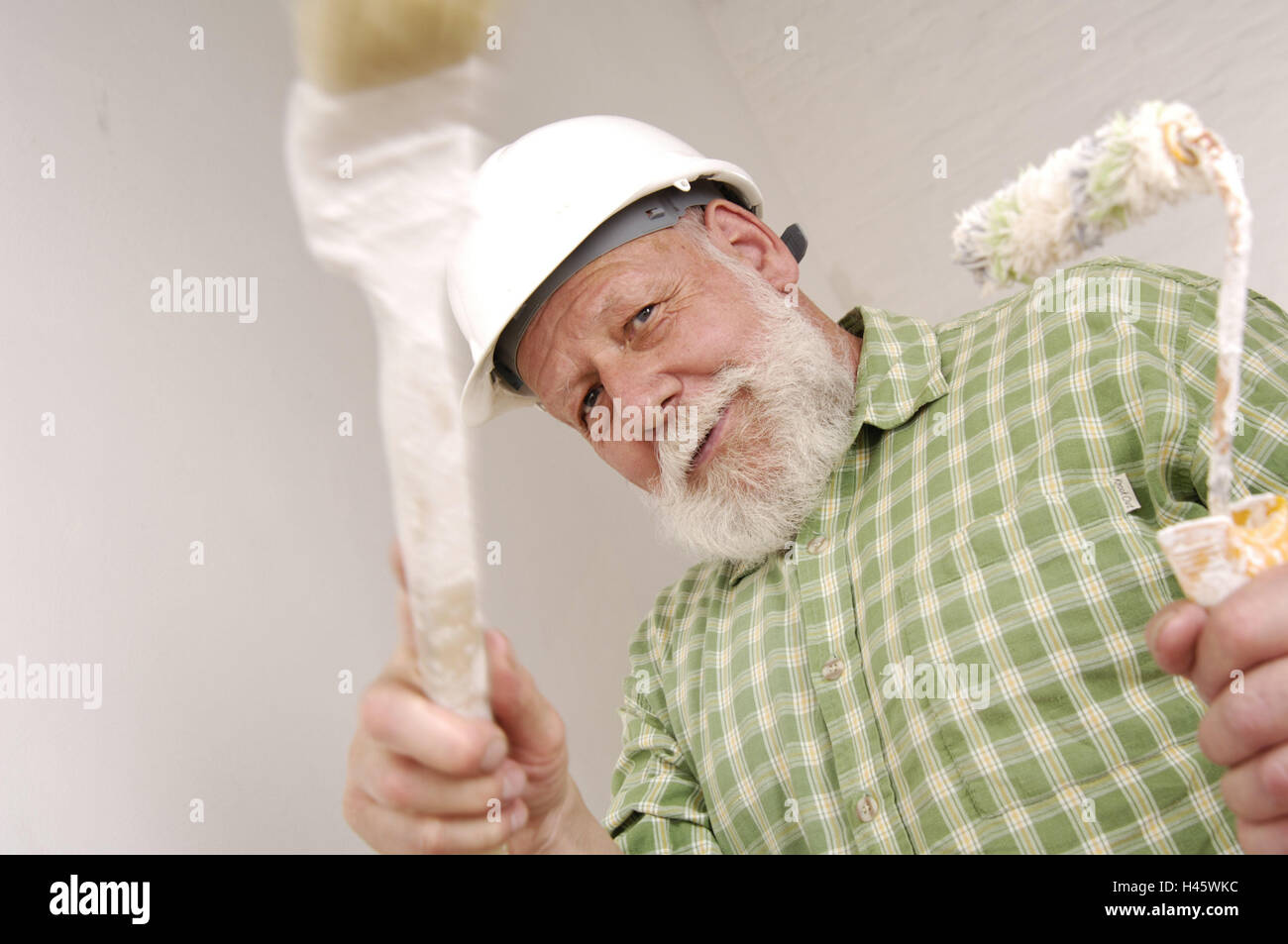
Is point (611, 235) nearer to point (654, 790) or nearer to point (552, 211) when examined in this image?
point (552, 211)

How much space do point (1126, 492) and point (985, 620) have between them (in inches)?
7.2

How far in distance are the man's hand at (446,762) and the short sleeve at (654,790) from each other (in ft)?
1.45

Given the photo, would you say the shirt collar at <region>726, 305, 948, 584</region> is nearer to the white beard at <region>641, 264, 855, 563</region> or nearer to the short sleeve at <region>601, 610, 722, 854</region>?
the white beard at <region>641, 264, 855, 563</region>

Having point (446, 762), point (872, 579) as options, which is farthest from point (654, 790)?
point (446, 762)

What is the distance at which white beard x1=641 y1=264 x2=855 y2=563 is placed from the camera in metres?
1.19

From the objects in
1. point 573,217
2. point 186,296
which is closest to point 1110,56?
point 573,217

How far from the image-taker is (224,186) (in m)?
1.17

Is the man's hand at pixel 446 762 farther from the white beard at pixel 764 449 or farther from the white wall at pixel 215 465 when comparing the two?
the white beard at pixel 764 449

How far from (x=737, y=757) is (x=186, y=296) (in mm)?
802

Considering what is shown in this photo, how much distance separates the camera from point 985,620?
96 centimetres

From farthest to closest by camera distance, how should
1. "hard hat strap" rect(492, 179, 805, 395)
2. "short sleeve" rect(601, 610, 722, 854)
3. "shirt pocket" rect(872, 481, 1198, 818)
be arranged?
"hard hat strap" rect(492, 179, 805, 395), "short sleeve" rect(601, 610, 722, 854), "shirt pocket" rect(872, 481, 1198, 818)

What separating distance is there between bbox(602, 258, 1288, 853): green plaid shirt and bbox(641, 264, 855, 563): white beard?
34mm

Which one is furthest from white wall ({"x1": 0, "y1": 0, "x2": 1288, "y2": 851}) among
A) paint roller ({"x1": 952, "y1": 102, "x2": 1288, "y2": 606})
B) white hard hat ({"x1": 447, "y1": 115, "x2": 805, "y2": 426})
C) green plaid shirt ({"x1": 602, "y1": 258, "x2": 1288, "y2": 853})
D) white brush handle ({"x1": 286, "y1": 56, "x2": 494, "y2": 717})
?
paint roller ({"x1": 952, "y1": 102, "x2": 1288, "y2": 606})
